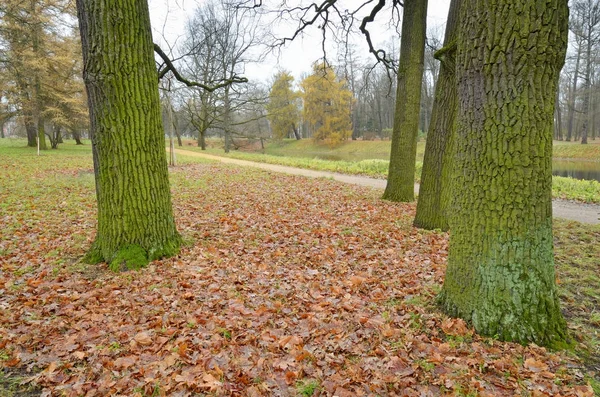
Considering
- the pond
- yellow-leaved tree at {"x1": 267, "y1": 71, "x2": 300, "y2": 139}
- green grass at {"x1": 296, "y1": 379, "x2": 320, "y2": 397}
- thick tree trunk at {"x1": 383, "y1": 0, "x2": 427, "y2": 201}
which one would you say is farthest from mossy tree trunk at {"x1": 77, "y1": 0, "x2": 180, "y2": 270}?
yellow-leaved tree at {"x1": 267, "y1": 71, "x2": 300, "y2": 139}

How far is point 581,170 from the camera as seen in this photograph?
66.3 ft

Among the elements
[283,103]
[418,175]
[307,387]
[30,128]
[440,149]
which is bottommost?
[307,387]

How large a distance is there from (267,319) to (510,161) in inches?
96.3

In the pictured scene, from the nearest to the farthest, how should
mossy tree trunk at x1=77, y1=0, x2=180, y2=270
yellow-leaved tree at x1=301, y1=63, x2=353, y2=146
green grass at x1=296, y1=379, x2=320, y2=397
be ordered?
1. green grass at x1=296, y1=379, x2=320, y2=397
2. mossy tree trunk at x1=77, y1=0, x2=180, y2=270
3. yellow-leaved tree at x1=301, y1=63, x2=353, y2=146

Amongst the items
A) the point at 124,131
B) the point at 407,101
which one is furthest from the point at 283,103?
the point at 124,131

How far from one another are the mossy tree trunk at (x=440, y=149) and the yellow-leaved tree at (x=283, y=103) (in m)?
34.1

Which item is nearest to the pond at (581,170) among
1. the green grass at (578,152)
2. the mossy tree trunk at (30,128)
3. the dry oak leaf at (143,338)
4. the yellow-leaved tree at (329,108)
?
the green grass at (578,152)

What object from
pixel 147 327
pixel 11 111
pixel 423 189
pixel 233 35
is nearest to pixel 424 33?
pixel 423 189

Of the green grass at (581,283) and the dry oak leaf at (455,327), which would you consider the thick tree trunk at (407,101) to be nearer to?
the green grass at (581,283)

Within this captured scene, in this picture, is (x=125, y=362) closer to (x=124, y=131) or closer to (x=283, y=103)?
(x=124, y=131)

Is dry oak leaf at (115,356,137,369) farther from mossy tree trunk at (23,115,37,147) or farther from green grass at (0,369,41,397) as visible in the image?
mossy tree trunk at (23,115,37,147)

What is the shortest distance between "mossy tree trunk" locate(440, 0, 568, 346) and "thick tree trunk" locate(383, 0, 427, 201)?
493 centimetres

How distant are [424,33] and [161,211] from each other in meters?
6.58

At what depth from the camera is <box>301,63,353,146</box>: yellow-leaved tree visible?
3872 centimetres
